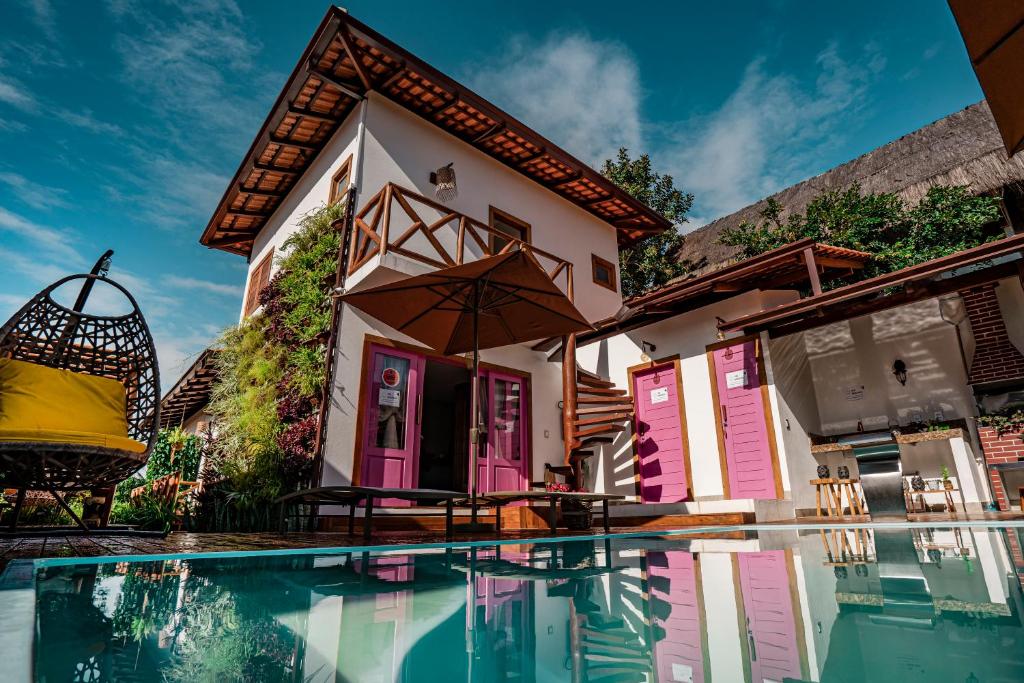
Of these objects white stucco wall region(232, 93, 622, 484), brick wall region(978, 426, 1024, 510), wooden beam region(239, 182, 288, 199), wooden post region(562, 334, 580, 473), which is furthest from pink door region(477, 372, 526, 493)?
brick wall region(978, 426, 1024, 510)

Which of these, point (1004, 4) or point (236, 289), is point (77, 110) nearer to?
point (236, 289)

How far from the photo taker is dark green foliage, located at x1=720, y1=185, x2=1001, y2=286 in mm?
10281

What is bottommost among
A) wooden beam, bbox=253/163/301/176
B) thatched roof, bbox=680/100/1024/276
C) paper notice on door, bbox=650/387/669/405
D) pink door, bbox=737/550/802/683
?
pink door, bbox=737/550/802/683

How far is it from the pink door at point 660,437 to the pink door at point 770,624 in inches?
256

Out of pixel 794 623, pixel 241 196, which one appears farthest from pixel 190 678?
pixel 241 196

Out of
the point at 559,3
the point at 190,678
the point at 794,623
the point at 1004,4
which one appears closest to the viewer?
the point at 190,678

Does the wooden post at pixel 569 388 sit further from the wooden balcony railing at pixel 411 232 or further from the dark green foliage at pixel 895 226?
the dark green foliage at pixel 895 226

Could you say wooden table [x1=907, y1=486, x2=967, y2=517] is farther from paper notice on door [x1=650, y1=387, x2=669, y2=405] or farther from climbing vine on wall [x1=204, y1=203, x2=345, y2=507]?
climbing vine on wall [x1=204, y1=203, x2=345, y2=507]

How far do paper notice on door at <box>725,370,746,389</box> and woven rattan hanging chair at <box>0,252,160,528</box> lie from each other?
23.8ft

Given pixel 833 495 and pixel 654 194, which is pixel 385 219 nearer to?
pixel 833 495

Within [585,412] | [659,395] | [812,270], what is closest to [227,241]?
[585,412]

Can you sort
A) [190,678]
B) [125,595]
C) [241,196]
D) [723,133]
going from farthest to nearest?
[723,133] < [241,196] < [125,595] < [190,678]

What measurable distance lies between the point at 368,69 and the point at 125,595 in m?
7.75

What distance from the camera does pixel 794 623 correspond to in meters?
1.13
